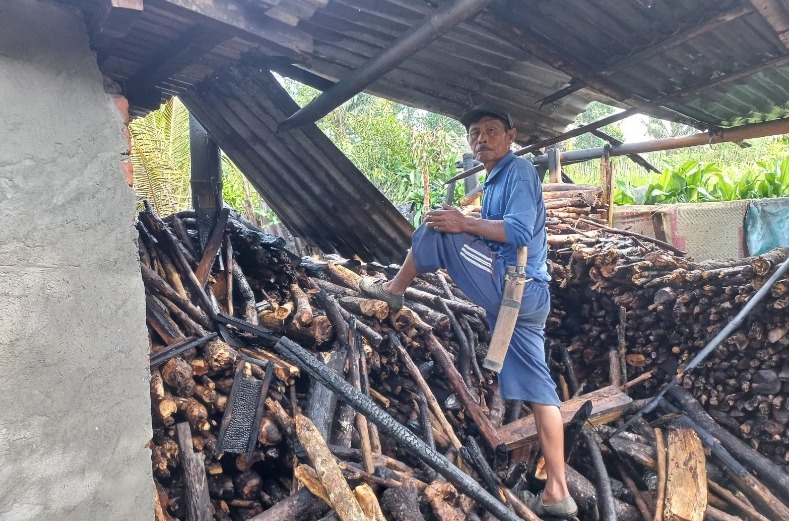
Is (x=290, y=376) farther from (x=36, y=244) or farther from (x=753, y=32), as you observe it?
(x=753, y=32)

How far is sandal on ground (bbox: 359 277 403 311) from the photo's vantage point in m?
3.99

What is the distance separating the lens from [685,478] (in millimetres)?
3572

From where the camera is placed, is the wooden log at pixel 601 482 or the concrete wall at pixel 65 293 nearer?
the concrete wall at pixel 65 293

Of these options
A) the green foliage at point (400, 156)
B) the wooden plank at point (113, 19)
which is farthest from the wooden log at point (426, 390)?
the green foliage at point (400, 156)

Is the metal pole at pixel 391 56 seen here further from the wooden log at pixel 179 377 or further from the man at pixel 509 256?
the wooden log at pixel 179 377

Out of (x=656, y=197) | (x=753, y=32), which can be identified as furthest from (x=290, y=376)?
(x=656, y=197)

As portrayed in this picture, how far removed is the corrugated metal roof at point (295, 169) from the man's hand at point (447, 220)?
1.35 m

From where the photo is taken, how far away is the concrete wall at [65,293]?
6.40 feet

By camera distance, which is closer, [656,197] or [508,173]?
[508,173]

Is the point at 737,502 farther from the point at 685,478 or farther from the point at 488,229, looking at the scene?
the point at 488,229

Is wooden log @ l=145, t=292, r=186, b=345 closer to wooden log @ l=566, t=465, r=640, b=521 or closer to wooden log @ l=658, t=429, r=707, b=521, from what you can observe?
wooden log @ l=566, t=465, r=640, b=521

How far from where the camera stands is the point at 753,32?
3086 millimetres

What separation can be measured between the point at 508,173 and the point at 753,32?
157 cm

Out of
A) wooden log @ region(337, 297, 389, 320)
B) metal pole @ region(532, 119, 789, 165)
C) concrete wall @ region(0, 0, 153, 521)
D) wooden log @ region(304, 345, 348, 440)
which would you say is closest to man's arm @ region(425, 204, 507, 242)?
wooden log @ region(337, 297, 389, 320)
